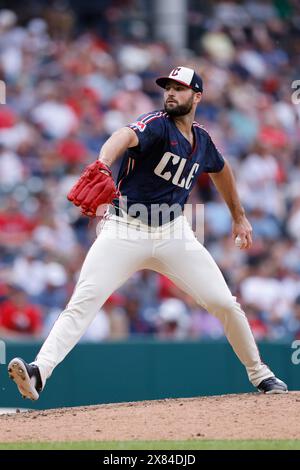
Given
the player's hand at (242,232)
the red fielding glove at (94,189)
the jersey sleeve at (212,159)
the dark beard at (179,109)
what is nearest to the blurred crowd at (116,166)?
the player's hand at (242,232)

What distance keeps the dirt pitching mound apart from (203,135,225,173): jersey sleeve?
1.43 metres

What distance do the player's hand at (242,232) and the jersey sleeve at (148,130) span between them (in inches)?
40.5

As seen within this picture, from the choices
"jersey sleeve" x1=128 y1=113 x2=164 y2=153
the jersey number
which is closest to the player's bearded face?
"jersey sleeve" x1=128 y1=113 x2=164 y2=153

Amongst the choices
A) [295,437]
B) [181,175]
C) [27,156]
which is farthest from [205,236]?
[295,437]

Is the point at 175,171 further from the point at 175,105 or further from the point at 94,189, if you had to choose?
the point at 94,189

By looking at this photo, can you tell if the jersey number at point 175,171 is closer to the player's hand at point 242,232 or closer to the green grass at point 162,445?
the player's hand at point 242,232

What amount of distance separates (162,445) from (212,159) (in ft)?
6.57

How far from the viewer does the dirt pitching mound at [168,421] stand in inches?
211

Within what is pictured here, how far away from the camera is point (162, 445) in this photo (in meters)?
5.10

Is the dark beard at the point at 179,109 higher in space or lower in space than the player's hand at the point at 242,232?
higher

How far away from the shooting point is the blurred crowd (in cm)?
995

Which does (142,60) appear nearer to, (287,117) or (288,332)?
(287,117)

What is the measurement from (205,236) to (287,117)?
130 inches

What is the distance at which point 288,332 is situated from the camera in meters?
10.4
